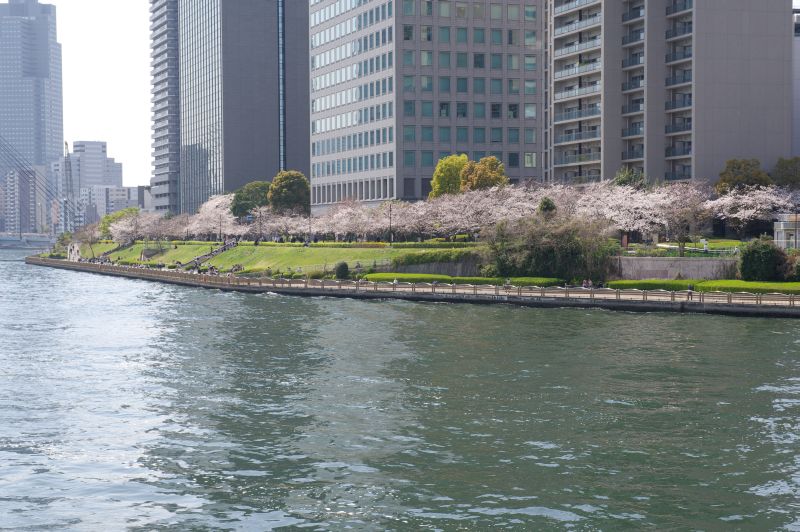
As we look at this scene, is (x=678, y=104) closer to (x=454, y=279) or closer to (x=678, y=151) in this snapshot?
(x=678, y=151)

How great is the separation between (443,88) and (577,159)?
29.3 metres

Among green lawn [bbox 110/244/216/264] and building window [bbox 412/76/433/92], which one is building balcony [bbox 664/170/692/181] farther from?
green lawn [bbox 110/244/216/264]

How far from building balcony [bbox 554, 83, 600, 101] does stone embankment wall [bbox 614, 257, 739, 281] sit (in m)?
47.3

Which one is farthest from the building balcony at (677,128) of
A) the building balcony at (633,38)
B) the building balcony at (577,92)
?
the building balcony at (633,38)

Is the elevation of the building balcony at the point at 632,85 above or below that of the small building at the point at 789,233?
above

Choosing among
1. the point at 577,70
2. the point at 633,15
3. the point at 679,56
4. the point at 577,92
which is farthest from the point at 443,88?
the point at 679,56

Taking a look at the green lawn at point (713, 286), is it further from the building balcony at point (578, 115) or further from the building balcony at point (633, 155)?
the building balcony at point (578, 115)

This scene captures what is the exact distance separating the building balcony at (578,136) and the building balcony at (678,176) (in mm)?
12162

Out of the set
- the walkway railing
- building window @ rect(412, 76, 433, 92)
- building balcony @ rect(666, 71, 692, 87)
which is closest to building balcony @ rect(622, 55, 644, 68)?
building balcony @ rect(666, 71, 692, 87)

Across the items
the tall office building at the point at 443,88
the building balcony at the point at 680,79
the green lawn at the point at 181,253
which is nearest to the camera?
the building balcony at the point at 680,79

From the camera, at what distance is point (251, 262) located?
14400 centimetres

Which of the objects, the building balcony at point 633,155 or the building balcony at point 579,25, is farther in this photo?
the building balcony at point 579,25

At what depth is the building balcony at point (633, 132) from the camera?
12988 centimetres

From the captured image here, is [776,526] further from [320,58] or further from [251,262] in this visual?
[320,58]
